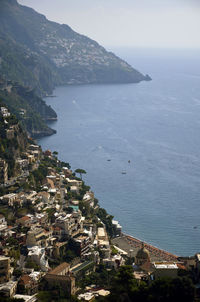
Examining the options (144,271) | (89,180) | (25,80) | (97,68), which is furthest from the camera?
(97,68)

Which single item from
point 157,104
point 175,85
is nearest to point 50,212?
point 157,104

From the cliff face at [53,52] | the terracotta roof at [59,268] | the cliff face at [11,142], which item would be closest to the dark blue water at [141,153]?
the cliff face at [11,142]

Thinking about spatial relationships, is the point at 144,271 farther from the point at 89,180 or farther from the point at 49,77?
the point at 49,77

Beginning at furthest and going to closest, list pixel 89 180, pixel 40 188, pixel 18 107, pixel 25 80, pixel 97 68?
pixel 97 68 < pixel 25 80 < pixel 18 107 < pixel 89 180 < pixel 40 188

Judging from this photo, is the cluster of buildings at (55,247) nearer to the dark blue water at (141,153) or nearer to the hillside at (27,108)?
the dark blue water at (141,153)

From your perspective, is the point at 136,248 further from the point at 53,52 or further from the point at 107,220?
the point at 53,52

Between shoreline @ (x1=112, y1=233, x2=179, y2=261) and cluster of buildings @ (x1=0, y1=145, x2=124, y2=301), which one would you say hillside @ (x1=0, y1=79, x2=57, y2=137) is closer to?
cluster of buildings @ (x1=0, y1=145, x2=124, y2=301)

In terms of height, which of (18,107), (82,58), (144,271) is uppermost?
(82,58)
